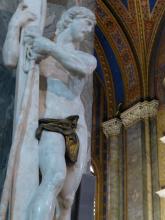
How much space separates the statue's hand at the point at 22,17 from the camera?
309 cm

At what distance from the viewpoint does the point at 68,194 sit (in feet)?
9.07

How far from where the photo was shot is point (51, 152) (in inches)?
106

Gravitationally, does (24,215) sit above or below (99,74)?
below

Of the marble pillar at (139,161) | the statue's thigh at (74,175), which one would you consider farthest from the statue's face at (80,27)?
the marble pillar at (139,161)

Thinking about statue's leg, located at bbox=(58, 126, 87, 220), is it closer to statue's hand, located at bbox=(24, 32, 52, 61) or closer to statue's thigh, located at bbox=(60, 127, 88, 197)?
statue's thigh, located at bbox=(60, 127, 88, 197)

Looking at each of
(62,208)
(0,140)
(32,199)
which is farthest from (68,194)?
(0,140)

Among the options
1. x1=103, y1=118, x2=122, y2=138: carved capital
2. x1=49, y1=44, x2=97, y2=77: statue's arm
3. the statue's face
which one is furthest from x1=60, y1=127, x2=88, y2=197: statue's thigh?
x1=103, y1=118, x2=122, y2=138: carved capital

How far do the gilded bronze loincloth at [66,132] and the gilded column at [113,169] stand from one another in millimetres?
10108

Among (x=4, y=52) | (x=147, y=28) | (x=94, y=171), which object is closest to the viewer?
(x=4, y=52)

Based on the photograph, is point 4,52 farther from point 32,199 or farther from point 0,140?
point 32,199

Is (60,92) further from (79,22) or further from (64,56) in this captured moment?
(79,22)

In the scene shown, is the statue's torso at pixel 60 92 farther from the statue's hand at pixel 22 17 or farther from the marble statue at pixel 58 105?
the statue's hand at pixel 22 17

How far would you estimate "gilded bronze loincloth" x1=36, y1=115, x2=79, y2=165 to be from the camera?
277cm

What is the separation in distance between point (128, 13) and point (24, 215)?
37.2 feet
